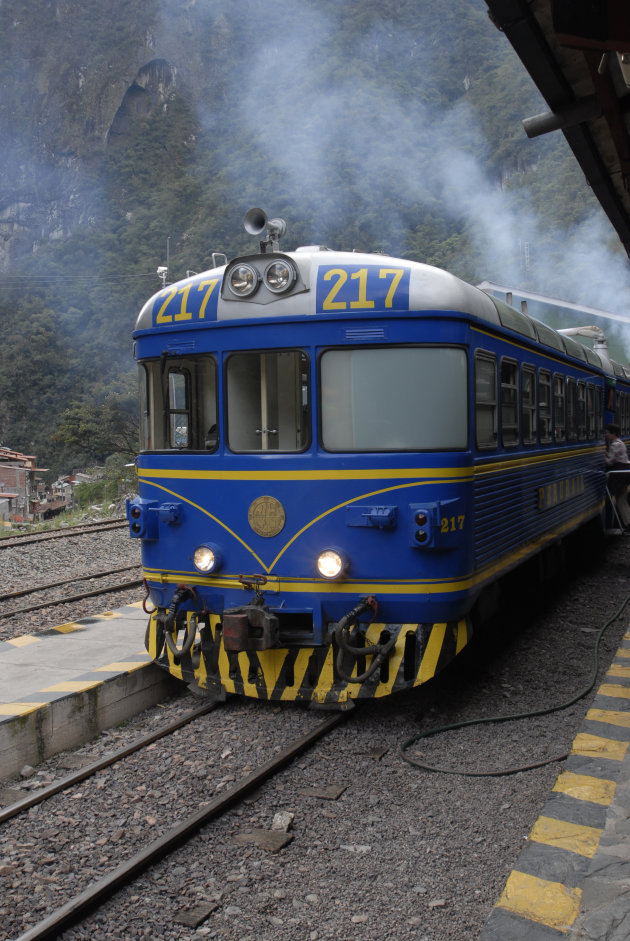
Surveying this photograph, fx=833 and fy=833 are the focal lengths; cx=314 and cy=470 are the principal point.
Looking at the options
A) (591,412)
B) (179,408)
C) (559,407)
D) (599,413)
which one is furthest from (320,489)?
(599,413)

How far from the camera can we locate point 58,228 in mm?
91750

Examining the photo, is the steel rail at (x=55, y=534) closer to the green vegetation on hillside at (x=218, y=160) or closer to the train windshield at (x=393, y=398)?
the train windshield at (x=393, y=398)

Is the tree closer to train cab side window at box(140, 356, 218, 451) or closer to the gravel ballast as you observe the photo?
train cab side window at box(140, 356, 218, 451)

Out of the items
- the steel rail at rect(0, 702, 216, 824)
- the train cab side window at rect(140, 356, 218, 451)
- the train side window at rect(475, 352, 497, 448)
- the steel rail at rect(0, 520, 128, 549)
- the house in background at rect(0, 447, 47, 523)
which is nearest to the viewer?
the steel rail at rect(0, 702, 216, 824)

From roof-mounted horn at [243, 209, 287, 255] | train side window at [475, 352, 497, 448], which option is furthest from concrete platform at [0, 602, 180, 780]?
roof-mounted horn at [243, 209, 287, 255]

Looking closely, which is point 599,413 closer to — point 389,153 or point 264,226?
point 264,226

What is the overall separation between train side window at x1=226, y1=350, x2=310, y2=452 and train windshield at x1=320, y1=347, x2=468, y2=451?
31 cm

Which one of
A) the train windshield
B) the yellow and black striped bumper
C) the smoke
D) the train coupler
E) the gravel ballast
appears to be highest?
the smoke

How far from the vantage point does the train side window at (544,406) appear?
7.74 m

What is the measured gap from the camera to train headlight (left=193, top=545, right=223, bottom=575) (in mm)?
5516

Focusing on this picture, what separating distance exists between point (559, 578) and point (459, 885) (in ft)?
24.6

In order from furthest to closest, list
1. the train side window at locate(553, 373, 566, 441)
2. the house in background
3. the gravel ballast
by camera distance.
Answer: the house in background < the train side window at locate(553, 373, 566, 441) < the gravel ballast

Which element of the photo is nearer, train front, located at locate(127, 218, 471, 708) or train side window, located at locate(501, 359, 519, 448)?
train front, located at locate(127, 218, 471, 708)

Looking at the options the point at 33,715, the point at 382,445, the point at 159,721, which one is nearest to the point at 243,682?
the point at 159,721
